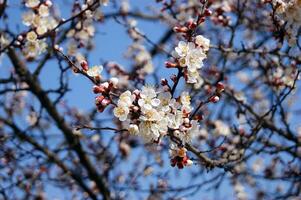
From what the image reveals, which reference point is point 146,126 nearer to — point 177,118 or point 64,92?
point 177,118

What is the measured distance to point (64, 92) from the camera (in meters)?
4.23

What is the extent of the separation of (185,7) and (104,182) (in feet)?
8.27

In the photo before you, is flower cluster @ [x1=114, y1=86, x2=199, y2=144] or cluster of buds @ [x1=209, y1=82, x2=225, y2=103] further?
cluster of buds @ [x1=209, y1=82, x2=225, y2=103]

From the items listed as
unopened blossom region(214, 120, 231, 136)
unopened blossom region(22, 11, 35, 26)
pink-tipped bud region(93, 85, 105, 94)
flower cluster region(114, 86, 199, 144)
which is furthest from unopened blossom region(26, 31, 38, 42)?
unopened blossom region(214, 120, 231, 136)

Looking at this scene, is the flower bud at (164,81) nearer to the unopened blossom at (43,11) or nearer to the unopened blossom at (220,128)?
the unopened blossom at (43,11)

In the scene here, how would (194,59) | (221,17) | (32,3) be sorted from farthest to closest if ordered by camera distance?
(221,17)
(32,3)
(194,59)

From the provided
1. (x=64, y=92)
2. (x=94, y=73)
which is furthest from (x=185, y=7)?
(x=94, y=73)

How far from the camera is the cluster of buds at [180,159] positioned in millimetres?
2373

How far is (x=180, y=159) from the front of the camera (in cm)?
239

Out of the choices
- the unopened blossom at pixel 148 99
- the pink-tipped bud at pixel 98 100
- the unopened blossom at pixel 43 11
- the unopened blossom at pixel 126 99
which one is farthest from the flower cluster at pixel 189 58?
the unopened blossom at pixel 43 11

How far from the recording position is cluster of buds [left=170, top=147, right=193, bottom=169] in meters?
2.37

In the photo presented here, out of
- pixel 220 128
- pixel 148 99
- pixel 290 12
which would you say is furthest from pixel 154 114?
pixel 220 128

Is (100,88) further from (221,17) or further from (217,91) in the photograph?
(221,17)

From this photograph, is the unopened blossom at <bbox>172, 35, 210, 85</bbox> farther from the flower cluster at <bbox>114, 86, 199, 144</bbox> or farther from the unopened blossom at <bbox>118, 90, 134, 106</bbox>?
the unopened blossom at <bbox>118, 90, 134, 106</bbox>
